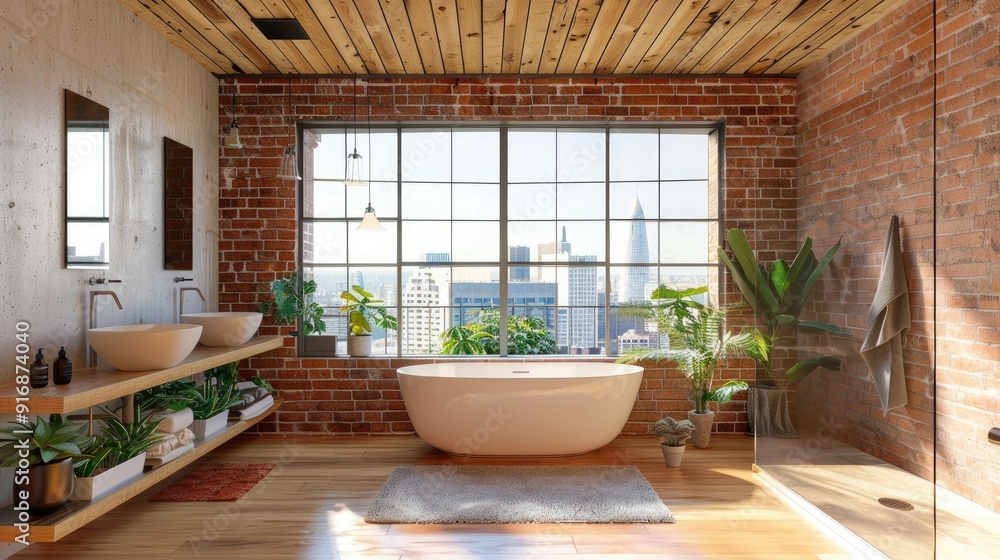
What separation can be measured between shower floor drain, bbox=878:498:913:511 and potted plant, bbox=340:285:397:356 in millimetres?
3291

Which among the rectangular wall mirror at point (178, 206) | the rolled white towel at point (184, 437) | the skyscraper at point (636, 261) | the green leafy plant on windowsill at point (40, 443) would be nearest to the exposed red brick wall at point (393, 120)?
the rectangular wall mirror at point (178, 206)

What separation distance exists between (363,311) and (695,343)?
97.7 inches

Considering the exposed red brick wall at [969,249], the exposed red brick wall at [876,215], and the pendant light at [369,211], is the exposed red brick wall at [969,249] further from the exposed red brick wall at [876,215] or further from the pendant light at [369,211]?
the pendant light at [369,211]

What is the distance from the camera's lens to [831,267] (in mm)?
2676

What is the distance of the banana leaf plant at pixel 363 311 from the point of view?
14.9ft

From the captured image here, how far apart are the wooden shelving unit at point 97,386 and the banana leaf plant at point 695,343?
2.78 metres

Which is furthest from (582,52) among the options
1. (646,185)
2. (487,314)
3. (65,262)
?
(65,262)

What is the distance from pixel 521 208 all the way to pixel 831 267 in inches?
102

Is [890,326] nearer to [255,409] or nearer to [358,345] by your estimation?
[358,345]

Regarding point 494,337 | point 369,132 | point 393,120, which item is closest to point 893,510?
point 494,337

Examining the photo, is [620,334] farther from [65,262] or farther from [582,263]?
[65,262]

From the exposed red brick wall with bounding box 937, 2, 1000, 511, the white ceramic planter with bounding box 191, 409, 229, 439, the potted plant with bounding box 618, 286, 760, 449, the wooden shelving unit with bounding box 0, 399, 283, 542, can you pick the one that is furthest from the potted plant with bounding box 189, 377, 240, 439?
the exposed red brick wall with bounding box 937, 2, 1000, 511

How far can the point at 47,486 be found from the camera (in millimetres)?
2262

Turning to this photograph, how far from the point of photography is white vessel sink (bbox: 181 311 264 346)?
3662mm
